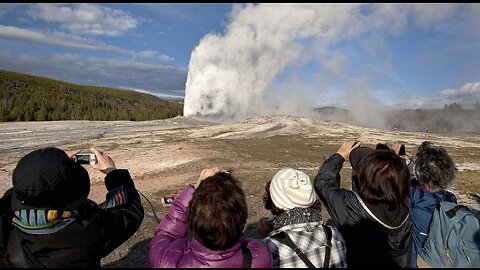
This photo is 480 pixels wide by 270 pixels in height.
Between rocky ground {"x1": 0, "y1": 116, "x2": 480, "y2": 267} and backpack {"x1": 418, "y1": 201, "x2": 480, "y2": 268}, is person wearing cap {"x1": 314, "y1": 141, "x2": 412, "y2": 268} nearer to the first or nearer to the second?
backpack {"x1": 418, "y1": 201, "x2": 480, "y2": 268}

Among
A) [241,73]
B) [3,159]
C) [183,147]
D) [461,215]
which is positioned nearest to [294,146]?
[183,147]

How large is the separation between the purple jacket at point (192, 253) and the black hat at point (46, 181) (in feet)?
1.45

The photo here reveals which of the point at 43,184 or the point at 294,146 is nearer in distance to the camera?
the point at 43,184

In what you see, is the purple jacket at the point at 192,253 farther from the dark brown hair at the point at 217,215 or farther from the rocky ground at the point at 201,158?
the rocky ground at the point at 201,158

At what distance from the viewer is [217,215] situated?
163cm

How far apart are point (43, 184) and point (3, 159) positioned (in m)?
13.9

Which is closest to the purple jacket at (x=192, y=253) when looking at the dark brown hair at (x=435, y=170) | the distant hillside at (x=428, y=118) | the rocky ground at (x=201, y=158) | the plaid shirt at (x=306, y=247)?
the plaid shirt at (x=306, y=247)

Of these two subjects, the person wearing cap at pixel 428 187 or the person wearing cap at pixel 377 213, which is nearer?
the person wearing cap at pixel 377 213

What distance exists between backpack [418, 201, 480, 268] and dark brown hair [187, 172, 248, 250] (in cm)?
131

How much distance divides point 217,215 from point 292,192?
0.54 m

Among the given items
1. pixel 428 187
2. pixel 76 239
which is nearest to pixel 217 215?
pixel 76 239

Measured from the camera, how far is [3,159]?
13.4 metres

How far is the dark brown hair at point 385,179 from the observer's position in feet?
6.86

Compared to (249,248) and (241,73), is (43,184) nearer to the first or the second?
(249,248)
